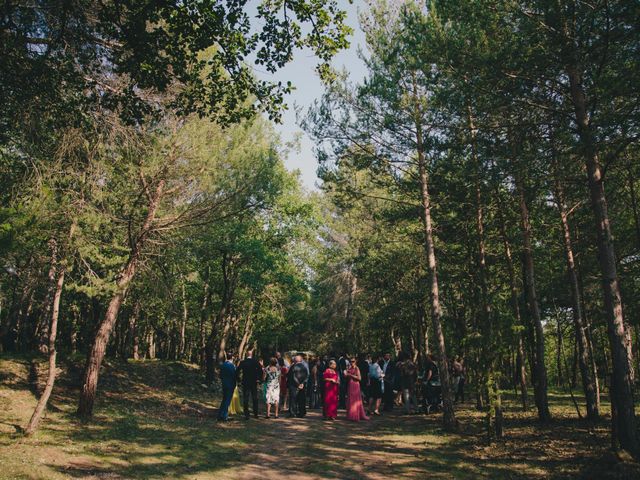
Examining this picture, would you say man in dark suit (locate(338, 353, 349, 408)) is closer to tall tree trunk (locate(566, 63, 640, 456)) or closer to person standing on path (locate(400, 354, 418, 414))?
person standing on path (locate(400, 354, 418, 414))

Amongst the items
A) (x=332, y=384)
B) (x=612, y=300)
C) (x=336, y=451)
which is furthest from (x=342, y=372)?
(x=612, y=300)

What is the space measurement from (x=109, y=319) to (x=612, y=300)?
11.9 m

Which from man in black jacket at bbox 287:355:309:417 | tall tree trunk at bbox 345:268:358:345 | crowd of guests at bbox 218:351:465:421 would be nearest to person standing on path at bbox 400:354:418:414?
crowd of guests at bbox 218:351:465:421

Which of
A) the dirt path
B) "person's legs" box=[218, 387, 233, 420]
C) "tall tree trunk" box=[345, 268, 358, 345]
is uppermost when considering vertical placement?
"tall tree trunk" box=[345, 268, 358, 345]

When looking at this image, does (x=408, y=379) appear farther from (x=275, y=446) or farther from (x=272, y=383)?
Answer: (x=275, y=446)

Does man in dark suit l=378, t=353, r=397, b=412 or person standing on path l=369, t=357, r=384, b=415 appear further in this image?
man in dark suit l=378, t=353, r=397, b=412

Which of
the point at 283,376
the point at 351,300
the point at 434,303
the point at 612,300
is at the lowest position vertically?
the point at 283,376

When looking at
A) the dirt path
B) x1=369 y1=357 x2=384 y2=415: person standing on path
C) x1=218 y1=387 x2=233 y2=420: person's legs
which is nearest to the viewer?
the dirt path

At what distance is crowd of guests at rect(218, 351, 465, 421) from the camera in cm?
1390

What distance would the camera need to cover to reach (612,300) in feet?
26.7

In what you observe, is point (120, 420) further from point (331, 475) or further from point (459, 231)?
point (459, 231)

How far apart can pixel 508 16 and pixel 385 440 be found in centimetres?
977

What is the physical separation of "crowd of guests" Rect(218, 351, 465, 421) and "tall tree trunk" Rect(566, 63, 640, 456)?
25.4ft

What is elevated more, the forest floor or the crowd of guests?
the crowd of guests
